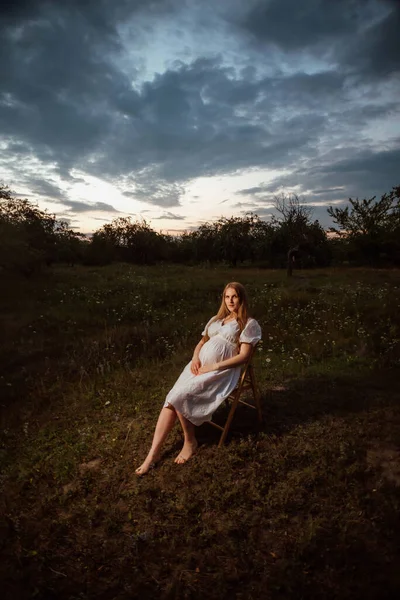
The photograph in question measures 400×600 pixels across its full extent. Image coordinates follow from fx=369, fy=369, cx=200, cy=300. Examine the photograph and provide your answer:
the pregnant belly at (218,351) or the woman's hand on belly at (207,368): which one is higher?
the pregnant belly at (218,351)

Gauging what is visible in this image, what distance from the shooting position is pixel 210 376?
4750 millimetres

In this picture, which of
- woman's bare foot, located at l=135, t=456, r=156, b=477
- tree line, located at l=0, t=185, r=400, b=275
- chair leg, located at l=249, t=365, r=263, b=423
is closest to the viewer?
woman's bare foot, located at l=135, t=456, r=156, b=477

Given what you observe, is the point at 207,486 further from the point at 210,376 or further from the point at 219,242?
the point at 219,242

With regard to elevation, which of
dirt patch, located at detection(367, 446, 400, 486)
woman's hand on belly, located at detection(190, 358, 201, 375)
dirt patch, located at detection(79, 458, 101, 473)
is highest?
woman's hand on belly, located at detection(190, 358, 201, 375)

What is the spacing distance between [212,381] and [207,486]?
4.02 feet

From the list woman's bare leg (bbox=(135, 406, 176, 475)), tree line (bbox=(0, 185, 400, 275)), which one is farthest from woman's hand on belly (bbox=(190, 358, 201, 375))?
tree line (bbox=(0, 185, 400, 275))

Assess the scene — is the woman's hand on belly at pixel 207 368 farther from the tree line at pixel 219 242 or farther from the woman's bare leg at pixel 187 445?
the tree line at pixel 219 242

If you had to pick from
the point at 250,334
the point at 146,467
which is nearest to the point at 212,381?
the point at 250,334

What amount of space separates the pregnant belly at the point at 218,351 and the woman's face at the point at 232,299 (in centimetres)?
44

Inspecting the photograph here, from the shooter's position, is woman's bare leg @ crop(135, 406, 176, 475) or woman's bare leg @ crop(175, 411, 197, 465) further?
woman's bare leg @ crop(175, 411, 197, 465)

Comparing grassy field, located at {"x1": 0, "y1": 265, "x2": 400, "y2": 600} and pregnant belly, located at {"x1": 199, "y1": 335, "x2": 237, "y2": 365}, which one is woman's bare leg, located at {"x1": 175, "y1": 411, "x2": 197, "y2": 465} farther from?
pregnant belly, located at {"x1": 199, "y1": 335, "x2": 237, "y2": 365}

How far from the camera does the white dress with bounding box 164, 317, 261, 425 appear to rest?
4672 millimetres

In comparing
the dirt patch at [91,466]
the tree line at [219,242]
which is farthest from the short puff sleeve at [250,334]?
the tree line at [219,242]

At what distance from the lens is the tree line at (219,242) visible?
26.0 meters
